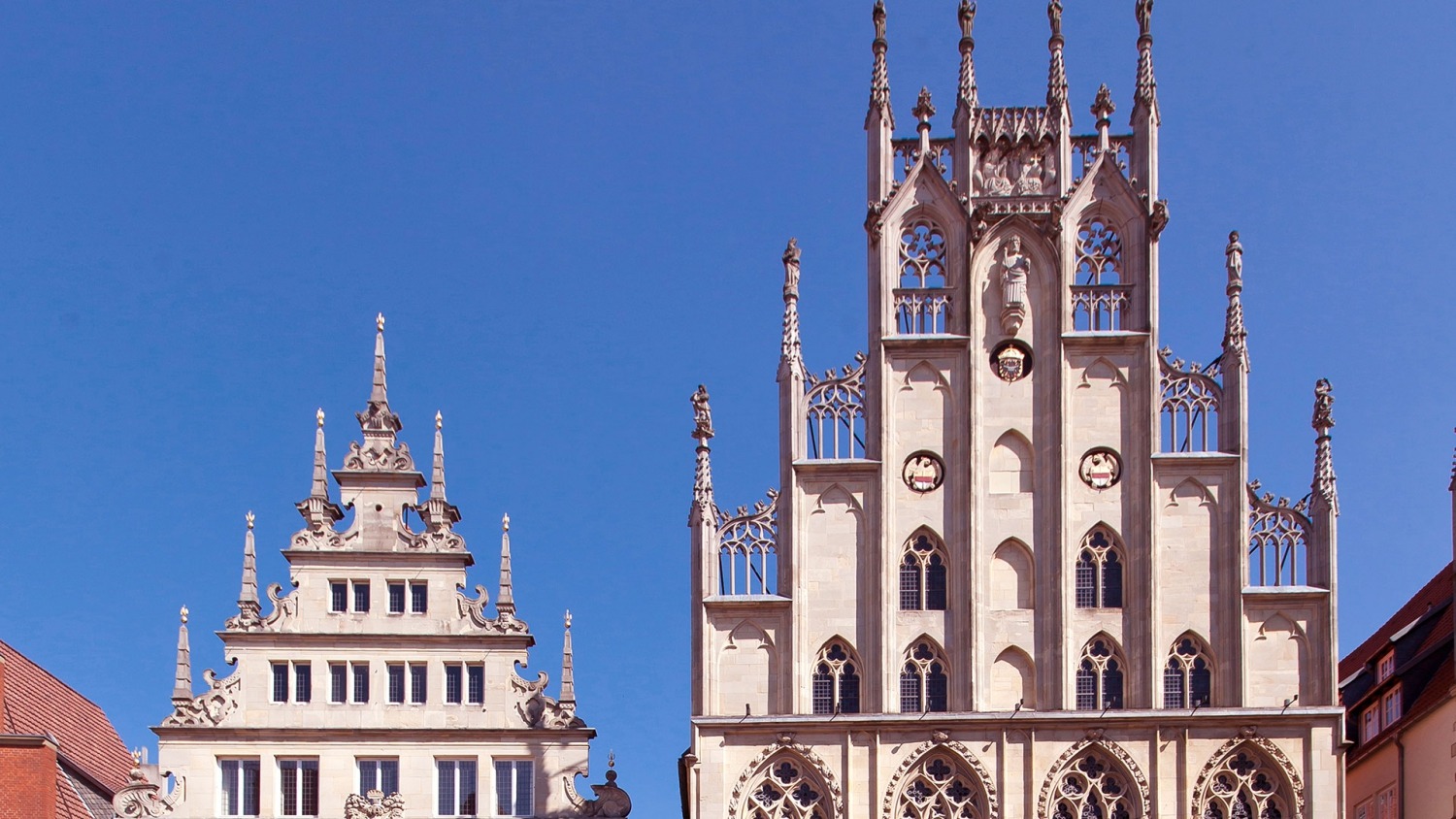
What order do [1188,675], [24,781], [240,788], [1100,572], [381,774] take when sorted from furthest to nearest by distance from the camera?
[381,774]
[240,788]
[1100,572]
[24,781]
[1188,675]

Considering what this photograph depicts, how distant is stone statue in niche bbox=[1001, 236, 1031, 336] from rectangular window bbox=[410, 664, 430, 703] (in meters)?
10.8

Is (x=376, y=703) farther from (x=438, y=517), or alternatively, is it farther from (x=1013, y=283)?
(x=1013, y=283)

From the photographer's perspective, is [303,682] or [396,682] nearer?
[303,682]

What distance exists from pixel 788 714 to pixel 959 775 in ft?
8.74

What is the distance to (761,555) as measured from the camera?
2933 centimetres

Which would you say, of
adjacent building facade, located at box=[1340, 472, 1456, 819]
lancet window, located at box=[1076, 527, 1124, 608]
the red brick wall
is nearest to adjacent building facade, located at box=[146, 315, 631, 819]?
the red brick wall

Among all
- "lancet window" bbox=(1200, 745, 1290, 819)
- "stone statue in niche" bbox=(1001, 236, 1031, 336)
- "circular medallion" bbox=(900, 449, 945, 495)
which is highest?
"stone statue in niche" bbox=(1001, 236, 1031, 336)

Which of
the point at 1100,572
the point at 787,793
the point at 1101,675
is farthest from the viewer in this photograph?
the point at 1100,572

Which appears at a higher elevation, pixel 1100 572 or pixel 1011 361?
pixel 1011 361

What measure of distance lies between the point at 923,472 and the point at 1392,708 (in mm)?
8784

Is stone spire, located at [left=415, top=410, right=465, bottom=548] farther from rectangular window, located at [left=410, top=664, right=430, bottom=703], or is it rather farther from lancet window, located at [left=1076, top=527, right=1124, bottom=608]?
lancet window, located at [left=1076, top=527, right=1124, bottom=608]

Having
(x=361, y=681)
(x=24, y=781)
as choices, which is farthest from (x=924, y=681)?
(x=24, y=781)

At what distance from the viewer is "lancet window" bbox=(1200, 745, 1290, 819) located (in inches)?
1094

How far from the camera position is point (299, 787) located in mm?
30453
